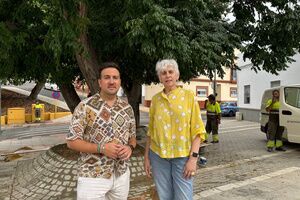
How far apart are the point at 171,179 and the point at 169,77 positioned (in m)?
1.00

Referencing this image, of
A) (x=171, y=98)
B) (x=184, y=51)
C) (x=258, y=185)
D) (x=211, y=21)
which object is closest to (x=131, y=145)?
(x=171, y=98)

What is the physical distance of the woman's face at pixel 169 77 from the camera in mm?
3076

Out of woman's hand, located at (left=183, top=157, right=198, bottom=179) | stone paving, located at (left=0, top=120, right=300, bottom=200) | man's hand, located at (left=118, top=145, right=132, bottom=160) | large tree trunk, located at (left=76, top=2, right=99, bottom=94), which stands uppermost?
large tree trunk, located at (left=76, top=2, right=99, bottom=94)

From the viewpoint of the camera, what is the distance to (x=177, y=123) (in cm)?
301

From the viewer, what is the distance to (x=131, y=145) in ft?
9.67

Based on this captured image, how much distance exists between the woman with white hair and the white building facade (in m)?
14.7

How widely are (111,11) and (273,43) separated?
4.41 m

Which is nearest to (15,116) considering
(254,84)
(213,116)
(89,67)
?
(213,116)

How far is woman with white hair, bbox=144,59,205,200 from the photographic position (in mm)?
3012

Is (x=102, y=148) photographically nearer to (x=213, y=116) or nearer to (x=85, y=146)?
(x=85, y=146)

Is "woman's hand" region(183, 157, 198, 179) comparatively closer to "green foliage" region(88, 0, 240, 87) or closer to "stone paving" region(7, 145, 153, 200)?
"stone paving" region(7, 145, 153, 200)

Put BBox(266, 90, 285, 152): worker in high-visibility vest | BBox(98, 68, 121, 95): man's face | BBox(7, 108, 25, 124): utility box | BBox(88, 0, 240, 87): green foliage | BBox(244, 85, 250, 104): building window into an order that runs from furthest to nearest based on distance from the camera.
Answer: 1. BBox(244, 85, 250, 104): building window
2. BBox(7, 108, 25, 124): utility box
3. BBox(266, 90, 285, 152): worker in high-visibility vest
4. BBox(88, 0, 240, 87): green foliage
5. BBox(98, 68, 121, 95): man's face

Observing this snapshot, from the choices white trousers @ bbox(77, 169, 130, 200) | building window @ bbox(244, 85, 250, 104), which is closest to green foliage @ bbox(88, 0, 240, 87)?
white trousers @ bbox(77, 169, 130, 200)

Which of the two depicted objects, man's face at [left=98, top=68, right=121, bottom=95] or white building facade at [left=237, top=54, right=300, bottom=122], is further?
white building facade at [left=237, top=54, right=300, bottom=122]
